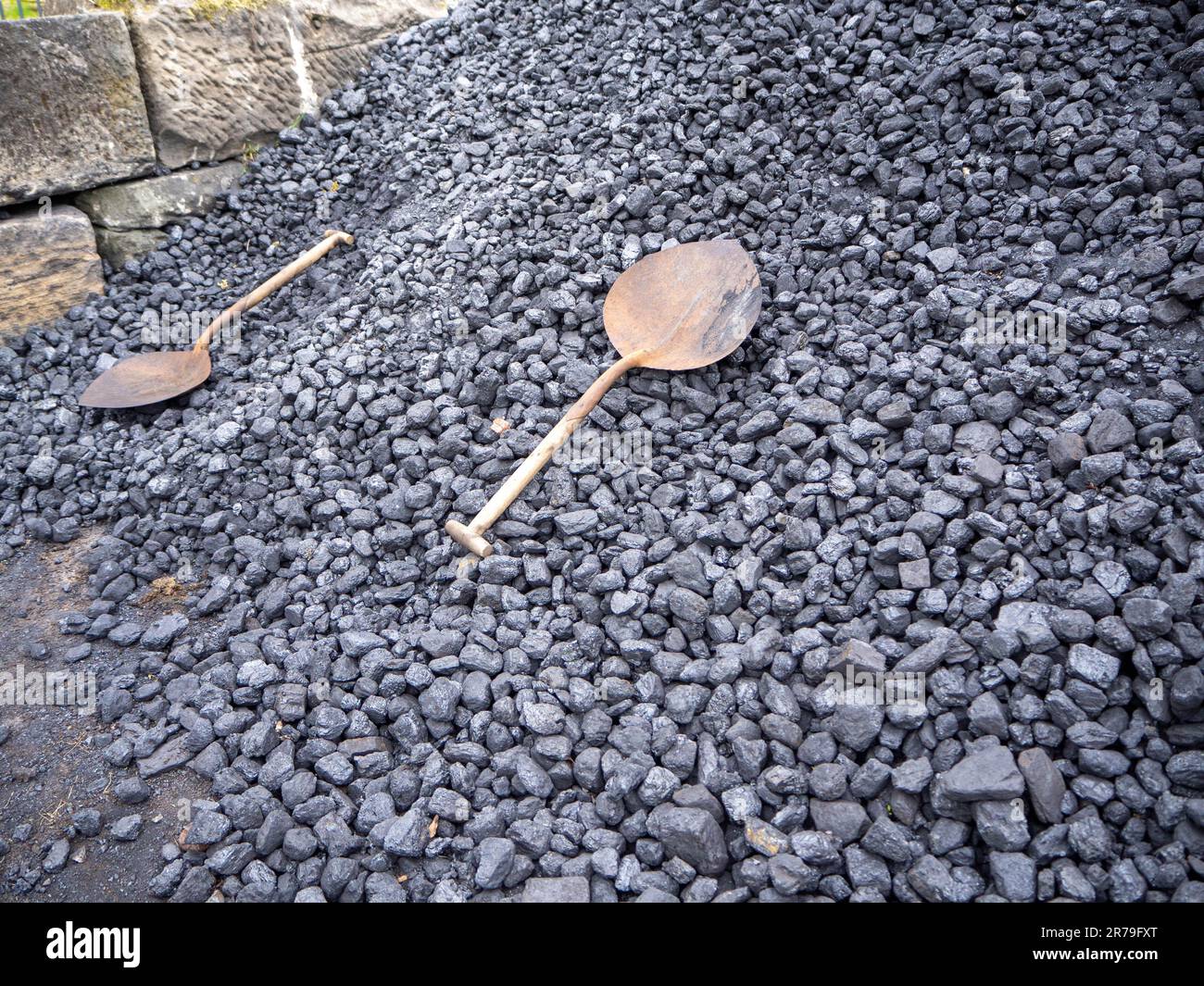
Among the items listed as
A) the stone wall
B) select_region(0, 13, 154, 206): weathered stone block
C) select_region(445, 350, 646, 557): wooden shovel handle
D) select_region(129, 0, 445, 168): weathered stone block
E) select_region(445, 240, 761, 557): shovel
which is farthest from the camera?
select_region(129, 0, 445, 168): weathered stone block

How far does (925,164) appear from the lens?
11.1 feet

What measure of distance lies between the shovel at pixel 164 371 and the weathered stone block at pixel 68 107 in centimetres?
116

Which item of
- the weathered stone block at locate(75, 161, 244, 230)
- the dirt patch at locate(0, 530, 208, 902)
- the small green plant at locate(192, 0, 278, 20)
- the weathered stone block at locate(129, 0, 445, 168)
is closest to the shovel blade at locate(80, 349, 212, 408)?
the dirt patch at locate(0, 530, 208, 902)

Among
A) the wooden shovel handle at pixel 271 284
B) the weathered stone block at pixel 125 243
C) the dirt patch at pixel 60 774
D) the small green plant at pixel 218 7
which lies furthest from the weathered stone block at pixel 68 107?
the dirt patch at pixel 60 774

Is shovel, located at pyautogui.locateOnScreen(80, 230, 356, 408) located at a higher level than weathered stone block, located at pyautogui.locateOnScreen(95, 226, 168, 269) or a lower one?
lower

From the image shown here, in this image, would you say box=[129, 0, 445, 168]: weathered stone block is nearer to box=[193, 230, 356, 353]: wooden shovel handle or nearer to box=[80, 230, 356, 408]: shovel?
box=[193, 230, 356, 353]: wooden shovel handle

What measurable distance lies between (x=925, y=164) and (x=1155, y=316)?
1.18 m

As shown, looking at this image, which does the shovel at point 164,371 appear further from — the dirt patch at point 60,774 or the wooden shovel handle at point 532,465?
the wooden shovel handle at point 532,465

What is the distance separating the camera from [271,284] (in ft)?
13.6

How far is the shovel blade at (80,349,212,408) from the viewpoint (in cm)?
384

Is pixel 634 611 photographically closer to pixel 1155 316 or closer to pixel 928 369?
pixel 928 369

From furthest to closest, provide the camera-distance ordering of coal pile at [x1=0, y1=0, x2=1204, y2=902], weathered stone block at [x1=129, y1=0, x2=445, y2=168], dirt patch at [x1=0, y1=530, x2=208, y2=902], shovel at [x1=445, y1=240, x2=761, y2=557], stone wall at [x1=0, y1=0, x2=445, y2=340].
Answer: weathered stone block at [x1=129, y1=0, x2=445, y2=168] → stone wall at [x1=0, y1=0, x2=445, y2=340] → shovel at [x1=445, y1=240, x2=761, y2=557] → dirt patch at [x1=0, y1=530, x2=208, y2=902] → coal pile at [x1=0, y1=0, x2=1204, y2=902]

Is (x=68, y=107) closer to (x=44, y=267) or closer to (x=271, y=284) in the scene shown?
(x=44, y=267)

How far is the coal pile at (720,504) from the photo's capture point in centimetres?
213
